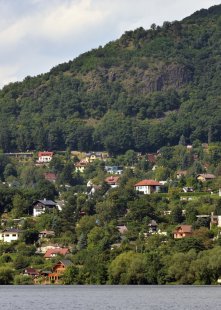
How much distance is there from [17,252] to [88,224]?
1164 cm

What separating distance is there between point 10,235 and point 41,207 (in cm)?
1604

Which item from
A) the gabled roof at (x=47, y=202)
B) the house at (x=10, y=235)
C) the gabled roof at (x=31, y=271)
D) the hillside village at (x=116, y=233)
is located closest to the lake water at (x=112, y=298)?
the hillside village at (x=116, y=233)

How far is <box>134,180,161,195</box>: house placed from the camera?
178 meters

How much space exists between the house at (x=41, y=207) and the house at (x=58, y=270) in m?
34.4

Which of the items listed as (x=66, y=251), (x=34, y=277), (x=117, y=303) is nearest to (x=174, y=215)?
(x=66, y=251)

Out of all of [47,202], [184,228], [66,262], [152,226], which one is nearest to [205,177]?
[47,202]

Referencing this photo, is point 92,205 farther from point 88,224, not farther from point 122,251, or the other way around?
point 122,251

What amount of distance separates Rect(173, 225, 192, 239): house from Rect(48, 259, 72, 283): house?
15.2 meters

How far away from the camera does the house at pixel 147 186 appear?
7028 inches

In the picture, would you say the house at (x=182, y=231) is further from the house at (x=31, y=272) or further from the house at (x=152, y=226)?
the house at (x=31, y=272)

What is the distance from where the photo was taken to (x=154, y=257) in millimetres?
112938

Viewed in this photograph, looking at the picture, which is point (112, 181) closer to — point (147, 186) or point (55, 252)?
point (147, 186)


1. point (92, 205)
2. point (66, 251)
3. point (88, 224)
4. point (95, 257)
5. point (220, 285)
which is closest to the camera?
point (220, 285)

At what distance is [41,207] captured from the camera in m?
163
